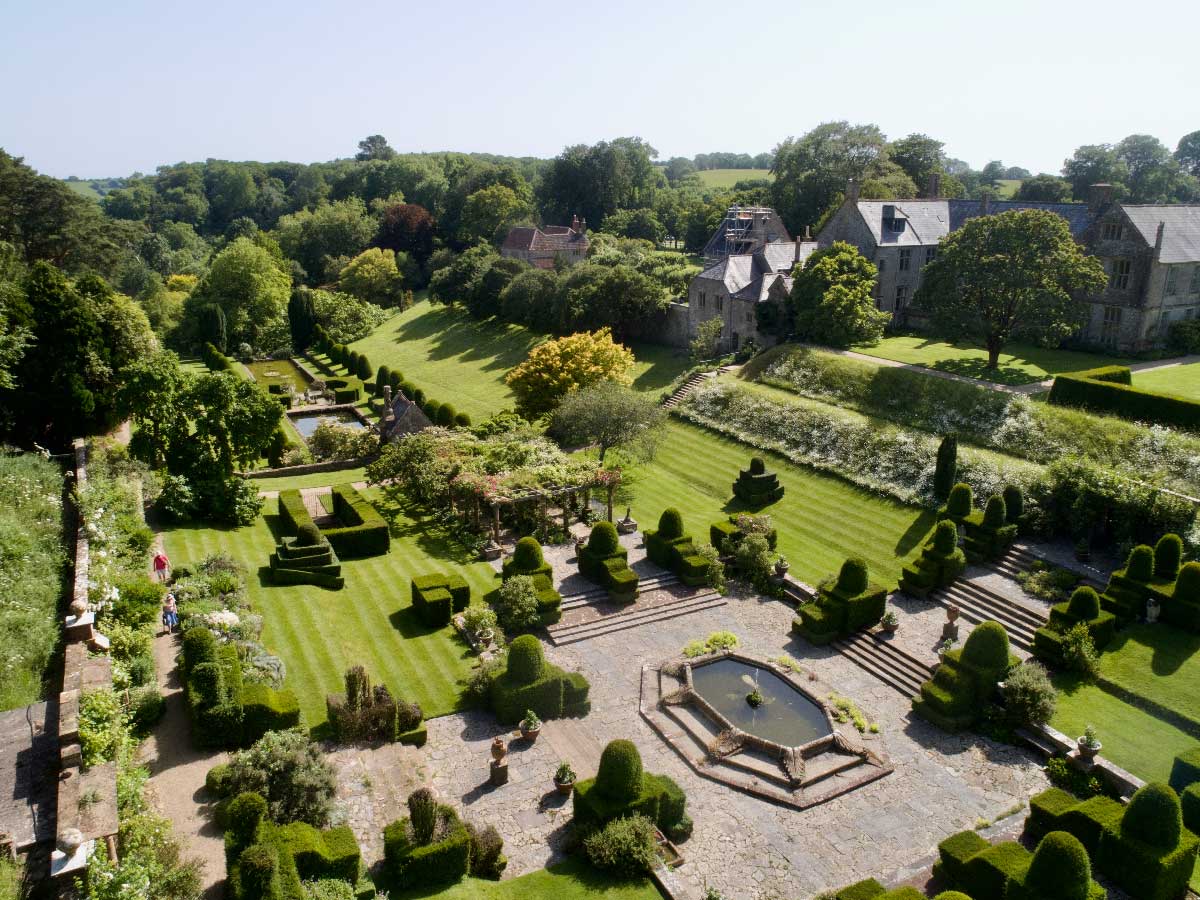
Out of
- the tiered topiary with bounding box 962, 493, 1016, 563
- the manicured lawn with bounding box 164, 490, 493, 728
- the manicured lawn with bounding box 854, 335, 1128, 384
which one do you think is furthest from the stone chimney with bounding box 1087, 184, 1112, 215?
the manicured lawn with bounding box 164, 490, 493, 728

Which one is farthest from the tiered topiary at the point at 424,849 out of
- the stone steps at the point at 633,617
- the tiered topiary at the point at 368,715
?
the stone steps at the point at 633,617

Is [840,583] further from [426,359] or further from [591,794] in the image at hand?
[426,359]

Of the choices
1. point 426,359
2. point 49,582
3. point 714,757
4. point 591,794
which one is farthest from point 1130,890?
point 426,359

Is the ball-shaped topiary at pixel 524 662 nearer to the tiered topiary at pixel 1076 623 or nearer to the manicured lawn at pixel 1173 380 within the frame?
the tiered topiary at pixel 1076 623

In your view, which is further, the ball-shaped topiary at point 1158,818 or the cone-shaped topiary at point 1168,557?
the cone-shaped topiary at point 1168,557

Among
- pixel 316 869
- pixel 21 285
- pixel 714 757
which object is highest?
pixel 21 285

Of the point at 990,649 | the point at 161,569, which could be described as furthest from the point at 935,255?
the point at 161,569

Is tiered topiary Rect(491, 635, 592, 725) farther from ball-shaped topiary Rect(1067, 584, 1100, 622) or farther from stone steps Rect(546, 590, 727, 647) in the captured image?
ball-shaped topiary Rect(1067, 584, 1100, 622)
